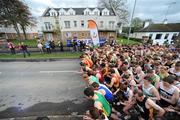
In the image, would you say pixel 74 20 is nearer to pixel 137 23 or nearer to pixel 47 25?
pixel 47 25

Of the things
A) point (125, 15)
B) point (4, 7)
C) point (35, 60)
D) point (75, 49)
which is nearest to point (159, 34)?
point (125, 15)

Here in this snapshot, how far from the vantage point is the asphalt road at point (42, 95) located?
16.3 feet

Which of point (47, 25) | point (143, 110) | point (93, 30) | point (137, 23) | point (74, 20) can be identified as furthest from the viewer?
point (137, 23)

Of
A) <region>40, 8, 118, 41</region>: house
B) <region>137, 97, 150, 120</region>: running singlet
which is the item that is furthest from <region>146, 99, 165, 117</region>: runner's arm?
<region>40, 8, 118, 41</region>: house

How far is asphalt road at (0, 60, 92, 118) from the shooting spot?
4.98 meters

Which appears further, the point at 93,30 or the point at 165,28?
the point at 165,28

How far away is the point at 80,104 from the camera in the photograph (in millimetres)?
5320

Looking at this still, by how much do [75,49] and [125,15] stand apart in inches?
1113

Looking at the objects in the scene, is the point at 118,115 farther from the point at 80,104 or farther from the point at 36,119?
the point at 36,119

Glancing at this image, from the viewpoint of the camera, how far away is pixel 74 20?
3294 cm

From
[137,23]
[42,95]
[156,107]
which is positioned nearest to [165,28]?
[137,23]

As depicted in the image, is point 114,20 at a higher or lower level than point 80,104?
higher

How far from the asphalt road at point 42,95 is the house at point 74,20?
84.0 feet

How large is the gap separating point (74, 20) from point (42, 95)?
1151 inches
